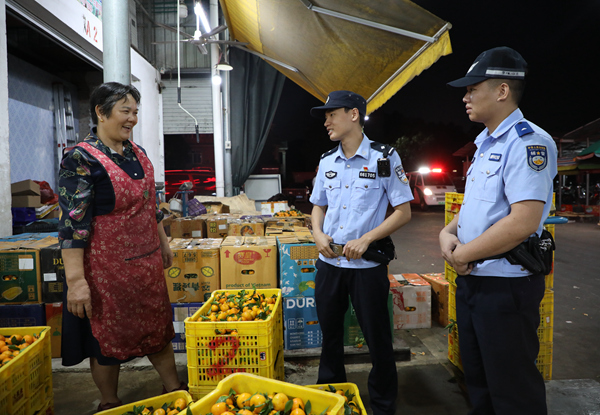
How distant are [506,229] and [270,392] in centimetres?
119

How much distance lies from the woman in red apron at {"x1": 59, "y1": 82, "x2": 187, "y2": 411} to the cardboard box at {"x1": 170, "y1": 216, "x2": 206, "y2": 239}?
3124mm

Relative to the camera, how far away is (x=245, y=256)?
3186 mm

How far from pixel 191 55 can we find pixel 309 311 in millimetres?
10895

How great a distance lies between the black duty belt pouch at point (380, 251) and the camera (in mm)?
2035

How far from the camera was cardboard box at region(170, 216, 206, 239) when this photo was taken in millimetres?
5297

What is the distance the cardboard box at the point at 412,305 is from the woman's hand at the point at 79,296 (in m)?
2.70

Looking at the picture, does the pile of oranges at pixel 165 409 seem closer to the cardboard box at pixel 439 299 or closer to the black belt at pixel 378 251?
the black belt at pixel 378 251

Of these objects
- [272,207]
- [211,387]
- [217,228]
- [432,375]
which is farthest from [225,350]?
[272,207]

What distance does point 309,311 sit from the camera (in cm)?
317

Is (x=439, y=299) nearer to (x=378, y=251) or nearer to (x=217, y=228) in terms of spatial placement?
(x=378, y=251)

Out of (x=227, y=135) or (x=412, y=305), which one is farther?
(x=227, y=135)

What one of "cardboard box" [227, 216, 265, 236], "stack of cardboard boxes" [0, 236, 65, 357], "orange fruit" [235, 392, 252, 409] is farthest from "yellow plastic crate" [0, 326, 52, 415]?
"cardboard box" [227, 216, 265, 236]

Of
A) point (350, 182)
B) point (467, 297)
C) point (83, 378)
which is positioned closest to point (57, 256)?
point (83, 378)

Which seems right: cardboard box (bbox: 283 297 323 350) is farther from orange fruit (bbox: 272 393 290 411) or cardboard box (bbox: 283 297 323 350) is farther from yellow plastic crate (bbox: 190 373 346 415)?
orange fruit (bbox: 272 393 290 411)
